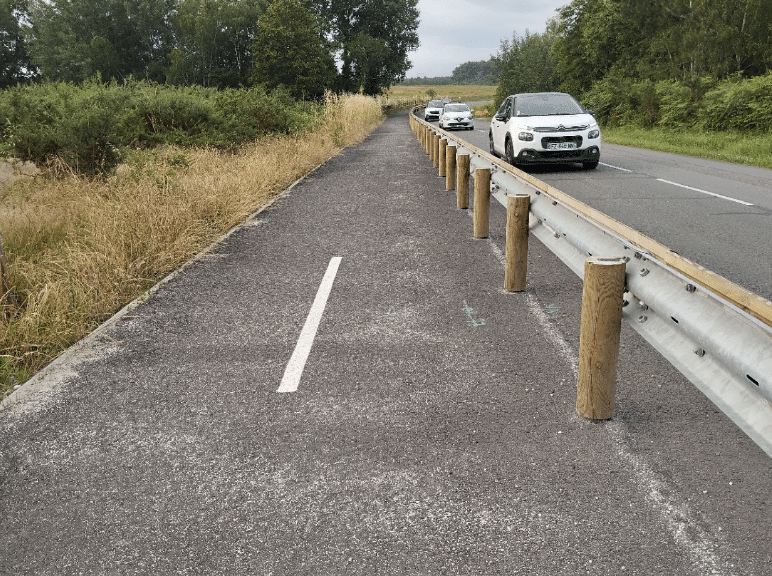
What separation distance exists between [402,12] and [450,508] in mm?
91189

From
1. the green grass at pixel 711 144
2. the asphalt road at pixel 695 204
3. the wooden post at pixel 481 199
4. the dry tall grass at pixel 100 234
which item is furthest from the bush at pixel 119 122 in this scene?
the green grass at pixel 711 144

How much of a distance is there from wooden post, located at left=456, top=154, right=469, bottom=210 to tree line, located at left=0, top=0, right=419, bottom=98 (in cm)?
6493

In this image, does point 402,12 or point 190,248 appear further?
point 402,12

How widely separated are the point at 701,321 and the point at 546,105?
1435 cm

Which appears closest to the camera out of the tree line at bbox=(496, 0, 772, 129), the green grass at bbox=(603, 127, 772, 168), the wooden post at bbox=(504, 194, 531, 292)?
the wooden post at bbox=(504, 194, 531, 292)

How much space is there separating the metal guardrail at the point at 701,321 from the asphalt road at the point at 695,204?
2806 millimetres

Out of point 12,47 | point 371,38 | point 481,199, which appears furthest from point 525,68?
point 12,47

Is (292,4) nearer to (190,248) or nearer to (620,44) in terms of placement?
(620,44)

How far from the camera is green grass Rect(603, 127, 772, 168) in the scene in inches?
743

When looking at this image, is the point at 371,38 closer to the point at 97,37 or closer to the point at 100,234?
the point at 97,37

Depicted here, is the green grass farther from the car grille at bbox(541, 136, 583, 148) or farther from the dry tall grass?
the dry tall grass

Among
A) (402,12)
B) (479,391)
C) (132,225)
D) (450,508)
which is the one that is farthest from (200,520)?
(402,12)

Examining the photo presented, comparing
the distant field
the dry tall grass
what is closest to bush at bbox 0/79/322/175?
the dry tall grass

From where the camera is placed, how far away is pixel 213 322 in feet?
18.4
